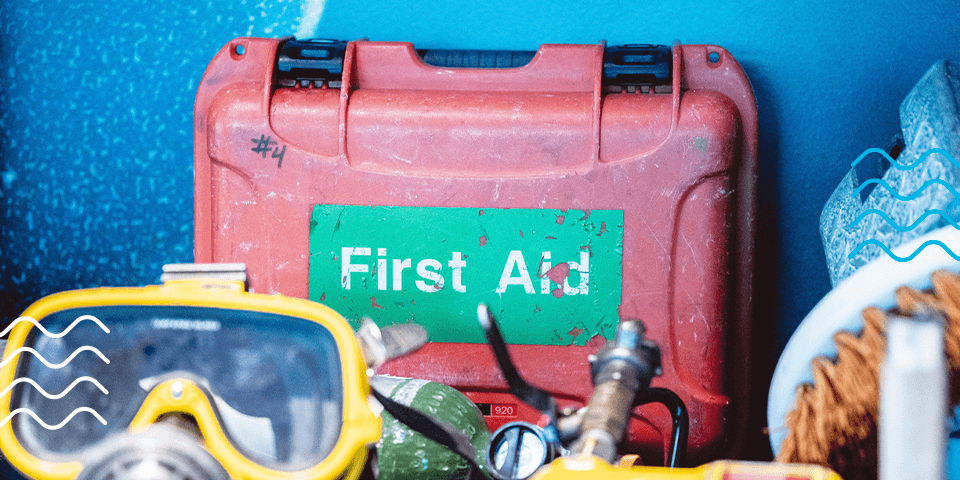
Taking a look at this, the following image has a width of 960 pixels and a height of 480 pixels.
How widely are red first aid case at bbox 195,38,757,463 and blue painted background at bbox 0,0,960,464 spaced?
141mm

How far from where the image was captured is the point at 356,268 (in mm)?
748

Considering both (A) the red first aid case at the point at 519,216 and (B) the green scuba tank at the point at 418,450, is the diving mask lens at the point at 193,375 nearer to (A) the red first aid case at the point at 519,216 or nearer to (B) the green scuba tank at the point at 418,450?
(B) the green scuba tank at the point at 418,450

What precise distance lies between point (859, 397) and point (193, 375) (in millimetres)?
431

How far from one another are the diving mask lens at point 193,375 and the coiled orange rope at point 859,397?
1.00 feet

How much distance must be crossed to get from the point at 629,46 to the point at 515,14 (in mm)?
172

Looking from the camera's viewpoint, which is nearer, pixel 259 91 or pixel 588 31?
pixel 259 91

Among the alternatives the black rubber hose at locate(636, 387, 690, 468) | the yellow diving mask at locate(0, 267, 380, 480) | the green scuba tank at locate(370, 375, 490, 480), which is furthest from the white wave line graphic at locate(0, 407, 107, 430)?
the black rubber hose at locate(636, 387, 690, 468)

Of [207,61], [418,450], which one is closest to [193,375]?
[418,450]

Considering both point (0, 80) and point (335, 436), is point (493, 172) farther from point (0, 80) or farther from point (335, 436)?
point (0, 80)

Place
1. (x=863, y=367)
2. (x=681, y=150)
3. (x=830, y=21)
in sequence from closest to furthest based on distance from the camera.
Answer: (x=863, y=367), (x=681, y=150), (x=830, y=21)

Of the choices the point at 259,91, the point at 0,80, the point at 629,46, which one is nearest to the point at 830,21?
the point at 629,46

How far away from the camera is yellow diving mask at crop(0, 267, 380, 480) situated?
495 millimetres

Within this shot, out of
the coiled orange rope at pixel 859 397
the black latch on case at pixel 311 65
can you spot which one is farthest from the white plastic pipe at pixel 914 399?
the black latch on case at pixel 311 65

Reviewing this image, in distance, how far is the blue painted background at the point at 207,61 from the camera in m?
0.88
